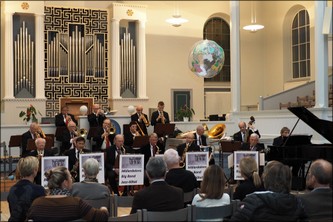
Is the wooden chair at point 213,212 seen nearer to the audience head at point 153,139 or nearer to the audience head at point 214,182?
the audience head at point 214,182

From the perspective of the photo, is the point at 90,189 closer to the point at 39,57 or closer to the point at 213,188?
the point at 213,188

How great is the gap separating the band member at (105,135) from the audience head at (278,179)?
7.30 m

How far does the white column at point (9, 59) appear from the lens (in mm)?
16703

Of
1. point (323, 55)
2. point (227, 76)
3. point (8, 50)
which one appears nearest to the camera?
point (323, 55)

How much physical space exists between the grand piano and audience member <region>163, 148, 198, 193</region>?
3718 mm

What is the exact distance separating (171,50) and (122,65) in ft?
8.63

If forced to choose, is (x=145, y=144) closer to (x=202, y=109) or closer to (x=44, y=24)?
(x=44, y=24)

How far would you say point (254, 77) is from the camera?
72.8 feet

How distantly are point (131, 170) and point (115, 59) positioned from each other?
404 inches

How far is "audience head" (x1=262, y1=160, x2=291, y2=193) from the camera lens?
4379mm

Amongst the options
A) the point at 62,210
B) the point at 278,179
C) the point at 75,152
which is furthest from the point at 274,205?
the point at 75,152

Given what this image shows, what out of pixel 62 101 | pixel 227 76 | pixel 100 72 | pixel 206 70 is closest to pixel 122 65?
pixel 100 72

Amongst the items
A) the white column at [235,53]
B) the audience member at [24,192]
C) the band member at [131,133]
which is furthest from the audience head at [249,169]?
the white column at [235,53]

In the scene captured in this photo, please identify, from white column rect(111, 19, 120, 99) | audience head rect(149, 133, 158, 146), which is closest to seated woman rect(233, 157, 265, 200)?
audience head rect(149, 133, 158, 146)
